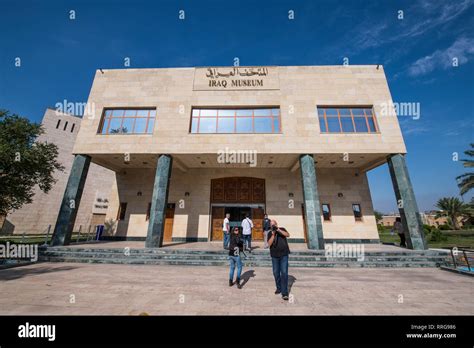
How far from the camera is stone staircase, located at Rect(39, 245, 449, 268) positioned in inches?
341

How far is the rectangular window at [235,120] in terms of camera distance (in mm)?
12555

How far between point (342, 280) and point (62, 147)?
33659mm

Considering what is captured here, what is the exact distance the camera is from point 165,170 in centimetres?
1195

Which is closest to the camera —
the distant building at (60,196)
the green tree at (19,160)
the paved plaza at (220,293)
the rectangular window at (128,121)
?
the paved plaza at (220,293)

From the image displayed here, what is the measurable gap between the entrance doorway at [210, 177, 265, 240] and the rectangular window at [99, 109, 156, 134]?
6.27m

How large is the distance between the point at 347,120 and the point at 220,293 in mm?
12735

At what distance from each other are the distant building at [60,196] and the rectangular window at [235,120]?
19.4 meters

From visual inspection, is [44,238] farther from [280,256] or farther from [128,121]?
[280,256]

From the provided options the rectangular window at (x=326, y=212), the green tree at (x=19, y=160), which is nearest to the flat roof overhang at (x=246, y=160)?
the green tree at (x=19, y=160)

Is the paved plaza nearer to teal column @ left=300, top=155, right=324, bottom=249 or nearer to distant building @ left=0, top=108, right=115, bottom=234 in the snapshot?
teal column @ left=300, top=155, right=324, bottom=249

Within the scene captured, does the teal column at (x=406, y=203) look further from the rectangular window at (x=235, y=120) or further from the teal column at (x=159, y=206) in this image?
the teal column at (x=159, y=206)

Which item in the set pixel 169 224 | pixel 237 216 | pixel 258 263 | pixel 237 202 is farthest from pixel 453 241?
pixel 169 224

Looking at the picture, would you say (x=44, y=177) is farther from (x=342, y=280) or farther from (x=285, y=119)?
(x=342, y=280)
